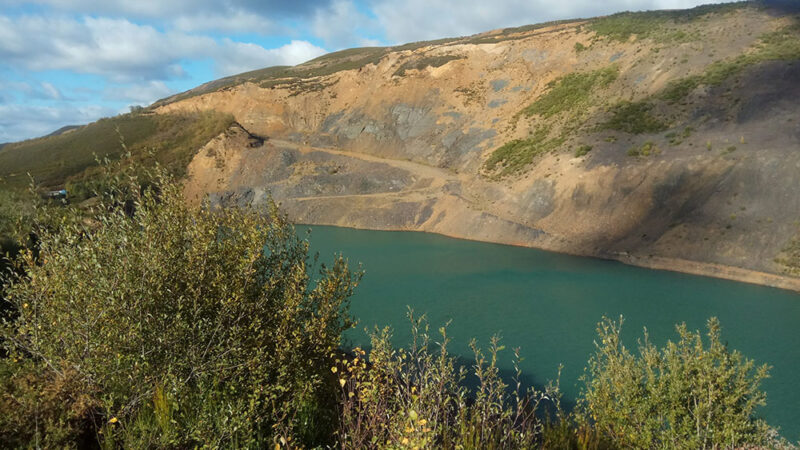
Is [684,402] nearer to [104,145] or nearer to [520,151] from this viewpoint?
[520,151]

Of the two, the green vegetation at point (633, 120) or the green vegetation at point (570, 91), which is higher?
the green vegetation at point (570, 91)

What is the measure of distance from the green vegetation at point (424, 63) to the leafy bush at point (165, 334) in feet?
247

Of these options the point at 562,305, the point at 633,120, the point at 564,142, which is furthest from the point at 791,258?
the point at 564,142

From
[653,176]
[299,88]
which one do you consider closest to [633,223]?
[653,176]

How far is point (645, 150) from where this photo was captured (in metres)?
46.4

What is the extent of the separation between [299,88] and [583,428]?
8600cm

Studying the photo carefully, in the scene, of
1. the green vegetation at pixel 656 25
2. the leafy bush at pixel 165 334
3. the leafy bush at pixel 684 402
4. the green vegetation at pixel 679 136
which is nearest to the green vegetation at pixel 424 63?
the green vegetation at pixel 656 25

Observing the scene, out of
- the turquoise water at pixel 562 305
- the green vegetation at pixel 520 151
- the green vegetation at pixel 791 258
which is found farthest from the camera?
the green vegetation at pixel 520 151

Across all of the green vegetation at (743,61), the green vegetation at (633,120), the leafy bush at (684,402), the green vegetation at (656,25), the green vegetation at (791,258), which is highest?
the green vegetation at (656,25)

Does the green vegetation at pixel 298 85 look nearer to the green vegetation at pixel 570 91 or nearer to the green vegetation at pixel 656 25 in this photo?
the green vegetation at pixel 570 91

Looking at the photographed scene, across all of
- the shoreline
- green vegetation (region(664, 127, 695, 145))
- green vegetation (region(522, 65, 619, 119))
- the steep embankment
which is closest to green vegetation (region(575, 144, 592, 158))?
the steep embankment

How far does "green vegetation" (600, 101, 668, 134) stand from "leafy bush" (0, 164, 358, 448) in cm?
5018

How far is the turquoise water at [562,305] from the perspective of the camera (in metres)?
23.9

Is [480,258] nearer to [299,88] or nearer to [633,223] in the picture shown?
[633,223]
